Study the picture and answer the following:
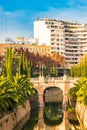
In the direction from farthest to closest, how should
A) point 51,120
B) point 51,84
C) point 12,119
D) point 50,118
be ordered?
point 51,84 < point 50,118 < point 51,120 < point 12,119

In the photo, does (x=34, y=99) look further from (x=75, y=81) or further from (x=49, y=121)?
(x=49, y=121)

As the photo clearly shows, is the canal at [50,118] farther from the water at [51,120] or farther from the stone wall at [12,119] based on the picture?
the stone wall at [12,119]

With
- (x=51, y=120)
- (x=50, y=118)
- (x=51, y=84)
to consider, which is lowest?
(x=50, y=118)

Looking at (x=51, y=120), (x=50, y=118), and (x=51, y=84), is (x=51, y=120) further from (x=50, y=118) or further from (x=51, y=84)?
(x=51, y=84)

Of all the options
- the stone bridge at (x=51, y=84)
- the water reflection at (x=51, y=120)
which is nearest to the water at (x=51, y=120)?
the water reflection at (x=51, y=120)

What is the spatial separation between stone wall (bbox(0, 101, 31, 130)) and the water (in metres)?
1.74

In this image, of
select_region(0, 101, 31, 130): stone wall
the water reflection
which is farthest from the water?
select_region(0, 101, 31, 130): stone wall

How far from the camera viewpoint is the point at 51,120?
93250 millimetres

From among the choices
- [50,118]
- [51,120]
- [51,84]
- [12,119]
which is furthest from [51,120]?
[51,84]

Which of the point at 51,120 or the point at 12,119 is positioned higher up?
the point at 12,119

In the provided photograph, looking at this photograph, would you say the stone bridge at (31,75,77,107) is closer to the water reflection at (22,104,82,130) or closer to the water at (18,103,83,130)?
the water at (18,103,83,130)

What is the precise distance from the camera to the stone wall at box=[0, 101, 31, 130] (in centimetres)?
6291

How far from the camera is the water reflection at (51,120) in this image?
81.3 metres

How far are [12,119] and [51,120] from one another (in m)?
21.8
